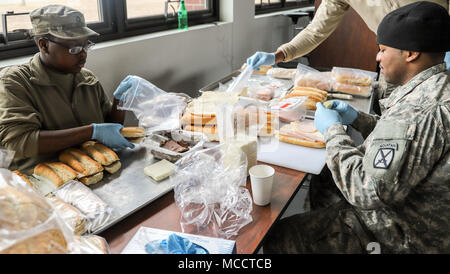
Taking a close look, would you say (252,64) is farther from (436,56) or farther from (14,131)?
(14,131)

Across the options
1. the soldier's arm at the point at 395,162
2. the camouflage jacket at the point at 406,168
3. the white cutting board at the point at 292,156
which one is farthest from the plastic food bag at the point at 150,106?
the soldier's arm at the point at 395,162

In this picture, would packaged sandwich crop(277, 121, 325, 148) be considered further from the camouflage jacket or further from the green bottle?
the green bottle

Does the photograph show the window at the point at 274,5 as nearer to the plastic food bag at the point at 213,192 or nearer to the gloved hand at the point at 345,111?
the gloved hand at the point at 345,111

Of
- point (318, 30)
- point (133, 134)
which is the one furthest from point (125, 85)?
point (318, 30)

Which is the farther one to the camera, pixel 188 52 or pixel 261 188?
pixel 188 52

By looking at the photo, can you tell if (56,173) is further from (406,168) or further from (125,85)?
(406,168)

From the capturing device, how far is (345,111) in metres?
1.62

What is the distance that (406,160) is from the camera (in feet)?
3.33

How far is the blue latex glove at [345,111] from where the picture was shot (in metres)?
1.61

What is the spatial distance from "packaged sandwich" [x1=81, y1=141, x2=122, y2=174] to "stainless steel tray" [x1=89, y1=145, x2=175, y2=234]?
0.03 metres

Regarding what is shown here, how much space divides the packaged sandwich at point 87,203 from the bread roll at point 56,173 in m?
0.04

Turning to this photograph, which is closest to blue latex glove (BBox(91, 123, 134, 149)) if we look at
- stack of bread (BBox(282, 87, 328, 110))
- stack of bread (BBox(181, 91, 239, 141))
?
stack of bread (BBox(181, 91, 239, 141))

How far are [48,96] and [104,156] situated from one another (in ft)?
1.47
